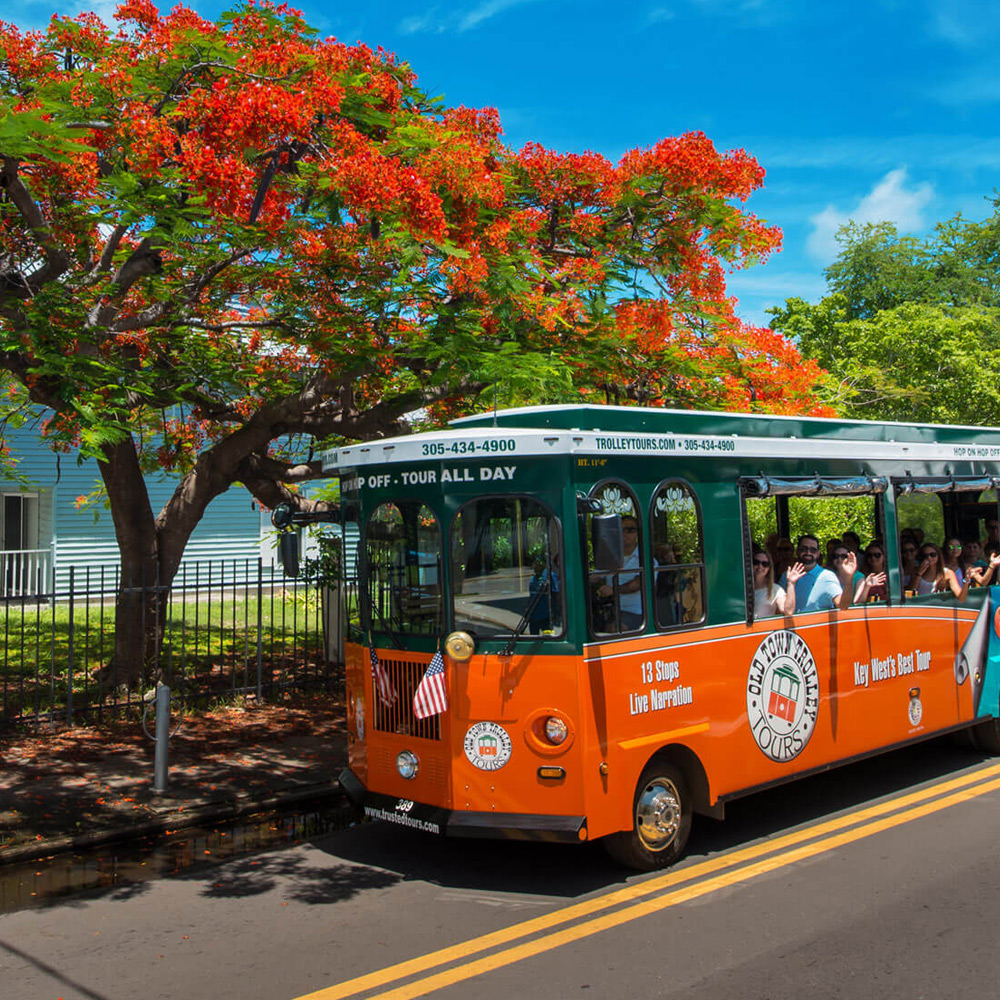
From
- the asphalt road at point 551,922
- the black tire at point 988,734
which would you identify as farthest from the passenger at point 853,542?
the asphalt road at point 551,922

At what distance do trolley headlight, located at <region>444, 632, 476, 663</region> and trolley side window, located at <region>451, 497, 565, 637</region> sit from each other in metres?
0.13

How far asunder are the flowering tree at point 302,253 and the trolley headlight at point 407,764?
163 inches

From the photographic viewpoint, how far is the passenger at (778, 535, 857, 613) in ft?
27.7

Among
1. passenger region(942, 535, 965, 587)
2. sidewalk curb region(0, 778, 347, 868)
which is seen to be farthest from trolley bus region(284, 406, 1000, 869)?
passenger region(942, 535, 965, 587)

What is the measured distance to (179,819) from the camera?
28.5 feet

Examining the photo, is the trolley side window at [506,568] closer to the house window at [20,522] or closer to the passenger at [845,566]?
the passenger at [845,566]

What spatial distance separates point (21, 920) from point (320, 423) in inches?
317

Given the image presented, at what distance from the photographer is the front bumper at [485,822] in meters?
6.54

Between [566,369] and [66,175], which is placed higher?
[66,175]

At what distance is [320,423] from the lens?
45.2 ft

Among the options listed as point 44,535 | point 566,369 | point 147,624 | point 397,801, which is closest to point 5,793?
point 397,801

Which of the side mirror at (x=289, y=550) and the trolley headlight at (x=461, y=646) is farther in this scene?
the side mirror at (x=289, y=550)

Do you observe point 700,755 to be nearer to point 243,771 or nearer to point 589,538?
point 589,538

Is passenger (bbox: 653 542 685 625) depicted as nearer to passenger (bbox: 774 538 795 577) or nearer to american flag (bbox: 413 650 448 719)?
american flag (bbox: 413 650 448 719)
